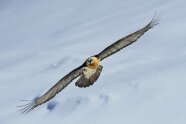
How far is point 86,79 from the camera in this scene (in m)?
9.55

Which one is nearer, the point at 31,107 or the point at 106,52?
the point at 31,107

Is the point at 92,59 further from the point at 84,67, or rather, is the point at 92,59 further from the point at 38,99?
the point at 38,99

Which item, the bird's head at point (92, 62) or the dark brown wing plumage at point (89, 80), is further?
the dark brown wing plumage at point (89, 80)

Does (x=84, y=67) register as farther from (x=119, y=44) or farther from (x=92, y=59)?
(x=119, y=44)

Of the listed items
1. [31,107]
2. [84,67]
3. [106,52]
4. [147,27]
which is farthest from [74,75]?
[147,27]

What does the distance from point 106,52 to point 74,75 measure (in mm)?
978

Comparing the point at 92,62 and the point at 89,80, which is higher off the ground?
the point at 92,62

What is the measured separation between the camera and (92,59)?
9.03 meters

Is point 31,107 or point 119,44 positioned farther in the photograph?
point 119,44

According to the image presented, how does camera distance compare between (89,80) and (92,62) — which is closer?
(92,62)

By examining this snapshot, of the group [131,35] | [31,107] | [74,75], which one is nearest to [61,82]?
[74,75]

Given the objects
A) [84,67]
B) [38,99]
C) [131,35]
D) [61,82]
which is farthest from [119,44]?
[38,99]

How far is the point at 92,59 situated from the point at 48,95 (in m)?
1.36

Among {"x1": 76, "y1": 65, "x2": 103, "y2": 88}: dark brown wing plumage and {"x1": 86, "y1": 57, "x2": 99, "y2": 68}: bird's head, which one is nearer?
{"x1": 86, "y1": 57, "x2": 99, "y2": 68}: bird's head
